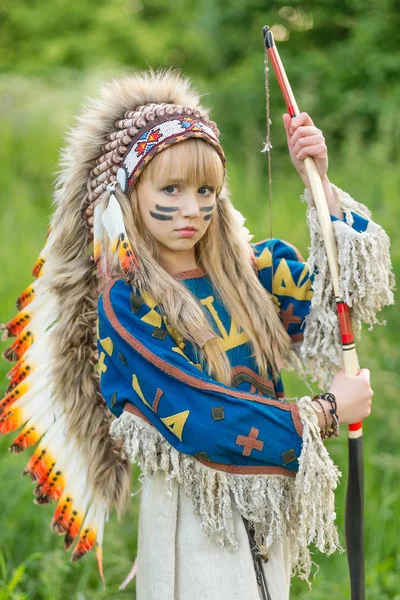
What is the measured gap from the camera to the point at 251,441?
1729mm

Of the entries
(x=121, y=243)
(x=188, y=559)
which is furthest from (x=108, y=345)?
(x=188, y=559)

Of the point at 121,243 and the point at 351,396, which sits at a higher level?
the point at 121,243

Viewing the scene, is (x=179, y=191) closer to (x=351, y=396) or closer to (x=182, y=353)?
(x=182, y=353)

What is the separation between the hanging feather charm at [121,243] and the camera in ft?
5.98

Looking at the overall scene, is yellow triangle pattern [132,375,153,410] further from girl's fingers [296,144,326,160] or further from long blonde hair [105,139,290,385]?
girl's fingers [296,144,326,160]

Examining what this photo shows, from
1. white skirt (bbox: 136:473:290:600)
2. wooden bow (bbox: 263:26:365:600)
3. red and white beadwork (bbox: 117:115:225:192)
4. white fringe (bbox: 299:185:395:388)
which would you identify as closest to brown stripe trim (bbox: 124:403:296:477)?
white skirt (bbox: 136:473:290:600)

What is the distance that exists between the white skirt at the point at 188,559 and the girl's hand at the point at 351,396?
37cm

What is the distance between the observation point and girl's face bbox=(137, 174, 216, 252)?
6.11 ft

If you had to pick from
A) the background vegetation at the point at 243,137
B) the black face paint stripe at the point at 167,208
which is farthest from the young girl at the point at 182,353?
the background vegetation at the point at 243,137

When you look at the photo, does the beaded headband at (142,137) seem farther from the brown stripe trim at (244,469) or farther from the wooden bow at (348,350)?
the brown stripe trim at (244,469)

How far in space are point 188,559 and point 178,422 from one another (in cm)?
39

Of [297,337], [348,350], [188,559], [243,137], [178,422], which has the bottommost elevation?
[188,559]

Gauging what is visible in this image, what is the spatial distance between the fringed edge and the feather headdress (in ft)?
Answer: 1.19

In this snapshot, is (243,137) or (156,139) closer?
(156,139)
